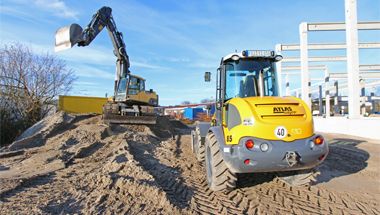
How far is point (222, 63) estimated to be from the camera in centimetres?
590

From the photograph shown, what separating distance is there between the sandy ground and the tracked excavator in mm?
5364

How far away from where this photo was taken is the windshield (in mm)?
5695

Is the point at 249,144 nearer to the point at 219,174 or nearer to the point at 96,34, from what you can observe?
the point at 219,174

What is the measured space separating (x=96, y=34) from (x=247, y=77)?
31.7 feet

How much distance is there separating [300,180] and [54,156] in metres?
6.32

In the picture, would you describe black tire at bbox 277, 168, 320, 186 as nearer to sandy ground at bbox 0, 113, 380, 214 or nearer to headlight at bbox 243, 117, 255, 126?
sandy ground at bbox 0, 113, 380, 214

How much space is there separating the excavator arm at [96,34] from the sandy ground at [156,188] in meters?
3.65

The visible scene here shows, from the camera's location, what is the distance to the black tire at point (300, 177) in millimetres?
5219

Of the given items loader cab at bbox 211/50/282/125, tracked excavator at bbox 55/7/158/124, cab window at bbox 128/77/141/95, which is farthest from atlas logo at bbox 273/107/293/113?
cab window at bbox 128/77/141/95

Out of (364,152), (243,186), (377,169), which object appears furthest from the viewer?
(364,152)

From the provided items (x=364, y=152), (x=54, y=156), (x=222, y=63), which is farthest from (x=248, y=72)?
(x=364, y=152)

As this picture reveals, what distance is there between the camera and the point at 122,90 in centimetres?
1520

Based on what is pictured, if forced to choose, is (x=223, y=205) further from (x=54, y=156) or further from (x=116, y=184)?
(x=54, y=156)

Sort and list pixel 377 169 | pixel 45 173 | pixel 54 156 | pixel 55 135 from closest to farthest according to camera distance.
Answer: pixel 45 173 → pixel 377 169 → pixel 54 156 → pixel 55 135
